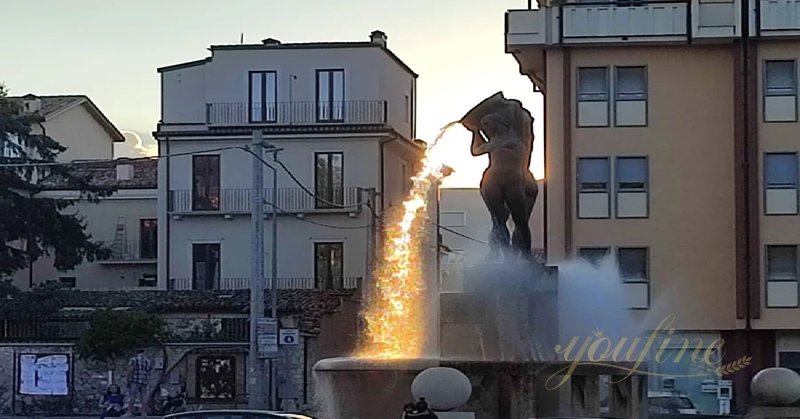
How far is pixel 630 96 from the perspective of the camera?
42969 millimetres

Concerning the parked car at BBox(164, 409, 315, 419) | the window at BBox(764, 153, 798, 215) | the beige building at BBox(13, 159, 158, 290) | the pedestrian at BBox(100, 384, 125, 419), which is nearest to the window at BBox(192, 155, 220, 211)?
the beige building at BBox(13, 159, 158, 290)

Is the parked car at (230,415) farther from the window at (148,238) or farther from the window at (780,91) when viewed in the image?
the window at (148,238)

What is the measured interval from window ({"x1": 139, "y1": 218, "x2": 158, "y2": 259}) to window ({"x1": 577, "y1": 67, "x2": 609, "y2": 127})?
23.5 m

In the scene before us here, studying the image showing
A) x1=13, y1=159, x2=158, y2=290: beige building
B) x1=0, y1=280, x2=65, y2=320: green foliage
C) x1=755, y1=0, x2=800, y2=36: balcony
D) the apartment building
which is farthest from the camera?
x1=13, y1=159, x2=158, y2=290: beige building

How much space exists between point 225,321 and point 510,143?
26933 mm

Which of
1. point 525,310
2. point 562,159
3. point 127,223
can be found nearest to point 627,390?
point 525,310

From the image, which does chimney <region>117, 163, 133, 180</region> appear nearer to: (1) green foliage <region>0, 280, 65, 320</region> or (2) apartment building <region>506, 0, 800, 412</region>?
(1) green foliage <region>0, 280, 65, 320</region>

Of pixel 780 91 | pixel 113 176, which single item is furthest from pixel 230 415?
pixel 113 176

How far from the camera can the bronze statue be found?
20109mm

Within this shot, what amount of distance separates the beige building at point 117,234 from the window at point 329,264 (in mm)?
8302

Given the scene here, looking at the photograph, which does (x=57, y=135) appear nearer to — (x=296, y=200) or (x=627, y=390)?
(x=296, y=200)

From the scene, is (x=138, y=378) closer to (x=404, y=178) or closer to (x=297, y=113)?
(x=297, y=113)

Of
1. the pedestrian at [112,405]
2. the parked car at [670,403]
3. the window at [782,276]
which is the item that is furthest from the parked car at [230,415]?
the window at [782,276]

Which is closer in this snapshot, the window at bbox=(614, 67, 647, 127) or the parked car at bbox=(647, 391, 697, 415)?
the parked car at bbox=(647, 391, 697, 415)
